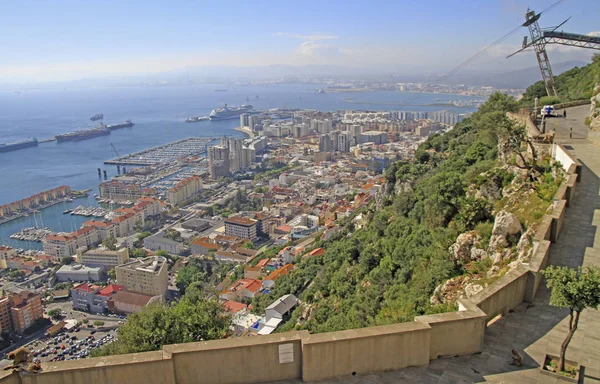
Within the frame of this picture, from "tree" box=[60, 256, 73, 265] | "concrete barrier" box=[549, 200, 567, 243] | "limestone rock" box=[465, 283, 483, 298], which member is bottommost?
"tree" box=[60, 256, 73, 265]

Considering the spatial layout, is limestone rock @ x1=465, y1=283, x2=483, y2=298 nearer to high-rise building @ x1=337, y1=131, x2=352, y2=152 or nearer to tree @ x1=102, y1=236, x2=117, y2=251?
tree @ x1=102, y1=236, x2=117, y2=251

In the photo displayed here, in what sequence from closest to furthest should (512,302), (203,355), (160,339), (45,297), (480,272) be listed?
(203,355) → (512,302) → (160,339) → (480,272) → (45,297)

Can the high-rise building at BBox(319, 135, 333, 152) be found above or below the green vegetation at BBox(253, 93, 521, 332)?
below

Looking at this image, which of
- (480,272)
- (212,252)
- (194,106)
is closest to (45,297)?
Result: (212,252)

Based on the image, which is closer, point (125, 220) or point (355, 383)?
point (355, 383)

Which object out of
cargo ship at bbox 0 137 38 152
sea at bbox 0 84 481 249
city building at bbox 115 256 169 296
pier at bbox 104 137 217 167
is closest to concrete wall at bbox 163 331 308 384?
city building at bbox 115 256 169 296

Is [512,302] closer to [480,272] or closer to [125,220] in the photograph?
[480,272]
